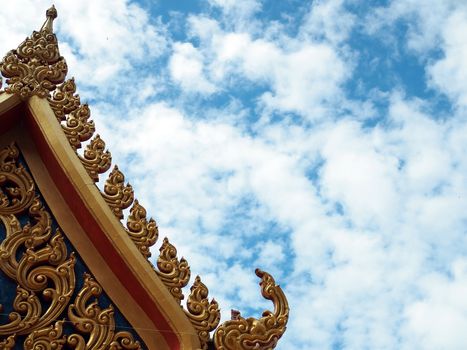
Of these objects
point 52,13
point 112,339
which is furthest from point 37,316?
point 52,13

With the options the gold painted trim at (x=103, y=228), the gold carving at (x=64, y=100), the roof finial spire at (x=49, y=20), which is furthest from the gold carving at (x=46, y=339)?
the roof finial spire at (x=49, y=20)

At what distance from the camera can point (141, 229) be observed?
20.9 feet

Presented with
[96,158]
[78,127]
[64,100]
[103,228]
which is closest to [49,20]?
[64,100]

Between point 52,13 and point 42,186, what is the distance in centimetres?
247

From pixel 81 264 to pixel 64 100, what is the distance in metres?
1.75

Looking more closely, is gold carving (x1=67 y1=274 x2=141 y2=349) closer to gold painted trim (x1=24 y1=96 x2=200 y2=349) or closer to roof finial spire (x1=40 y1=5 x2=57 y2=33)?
gold painted trim (x1=24 y1=96 x2=200 y2=349)

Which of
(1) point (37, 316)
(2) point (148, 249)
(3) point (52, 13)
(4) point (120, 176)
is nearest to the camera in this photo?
(1) point (37, 316)

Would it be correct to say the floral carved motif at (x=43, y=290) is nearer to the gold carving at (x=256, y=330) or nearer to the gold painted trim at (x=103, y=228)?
the gold painted trim at (x=103, y=228)

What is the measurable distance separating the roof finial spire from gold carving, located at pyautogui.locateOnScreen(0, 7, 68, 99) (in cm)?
1

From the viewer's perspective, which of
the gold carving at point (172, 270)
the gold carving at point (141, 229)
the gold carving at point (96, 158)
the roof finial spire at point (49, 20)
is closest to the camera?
the gold carving at point (172, 270)

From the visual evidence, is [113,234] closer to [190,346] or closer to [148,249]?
[148,249]

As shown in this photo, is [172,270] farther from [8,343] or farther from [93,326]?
[8,343]

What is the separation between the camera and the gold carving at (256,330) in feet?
19.6

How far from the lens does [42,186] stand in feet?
21.8
